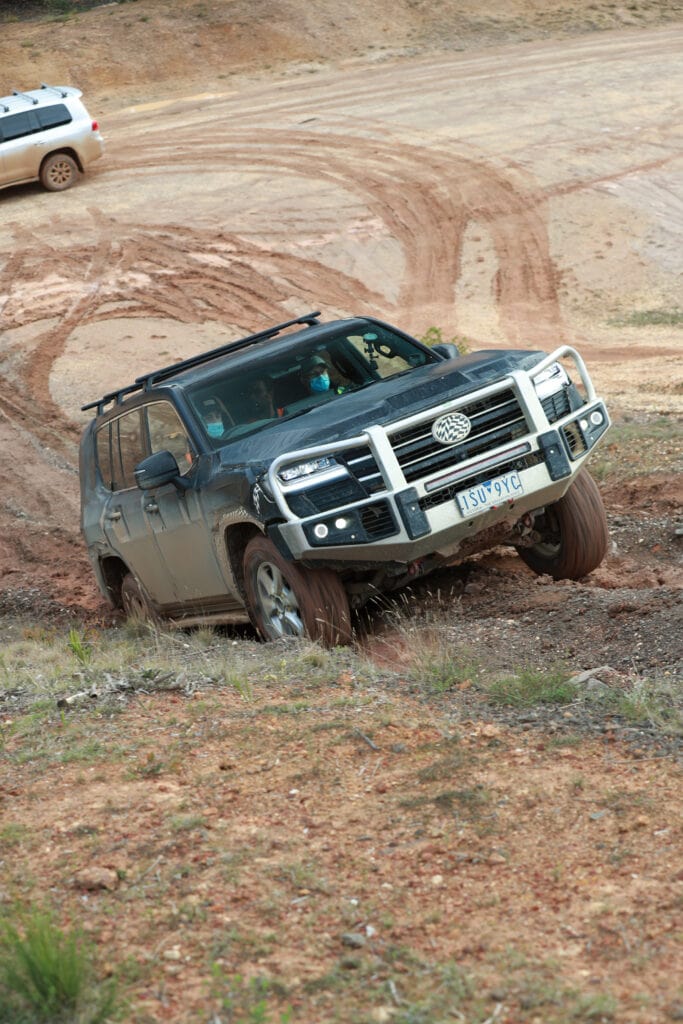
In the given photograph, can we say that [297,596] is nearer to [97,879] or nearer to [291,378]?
[291,378]

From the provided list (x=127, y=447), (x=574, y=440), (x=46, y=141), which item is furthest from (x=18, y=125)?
(x=574, y=440)

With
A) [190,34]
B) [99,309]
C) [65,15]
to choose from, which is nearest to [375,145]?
[99,309]

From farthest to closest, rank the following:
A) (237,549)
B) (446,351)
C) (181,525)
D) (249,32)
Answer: (249,32) → (446,351) → (181,525) → (237,549)

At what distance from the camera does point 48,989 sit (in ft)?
12.4

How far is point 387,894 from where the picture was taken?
4.41 meters

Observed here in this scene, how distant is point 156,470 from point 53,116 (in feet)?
63.7

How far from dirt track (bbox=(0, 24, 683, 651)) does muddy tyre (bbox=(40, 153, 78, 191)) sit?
1.83ft

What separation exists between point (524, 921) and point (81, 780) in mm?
2153

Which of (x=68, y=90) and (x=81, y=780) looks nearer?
(x=81, y=780)

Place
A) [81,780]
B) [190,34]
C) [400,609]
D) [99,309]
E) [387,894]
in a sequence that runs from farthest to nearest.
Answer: [190,34] < [99,309] < [400,609] < [81,780] < [387,894]

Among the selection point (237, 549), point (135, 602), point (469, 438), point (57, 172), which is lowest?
point (135, 602)

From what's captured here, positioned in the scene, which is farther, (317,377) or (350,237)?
(350,237)

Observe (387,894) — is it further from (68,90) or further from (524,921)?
(68,90)

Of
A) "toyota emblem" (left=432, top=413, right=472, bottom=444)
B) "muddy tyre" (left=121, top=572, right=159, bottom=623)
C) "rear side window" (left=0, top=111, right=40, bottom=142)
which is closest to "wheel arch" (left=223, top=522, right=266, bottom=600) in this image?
"toyota emblem" (left=432, top=413, right=472, bottom=444)
